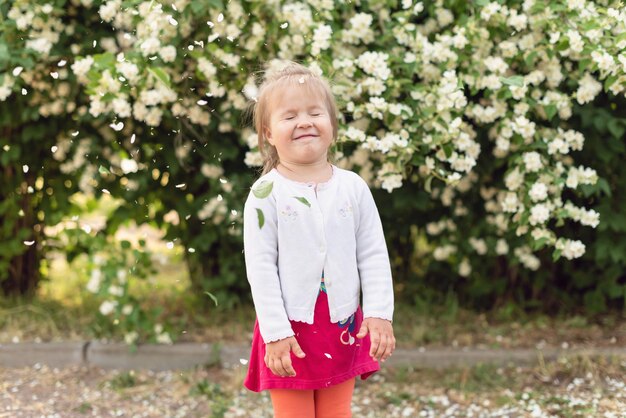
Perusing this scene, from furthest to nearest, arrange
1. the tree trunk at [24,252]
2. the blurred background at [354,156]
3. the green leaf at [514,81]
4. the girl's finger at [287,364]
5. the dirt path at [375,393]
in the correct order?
the tree trunk at [24,252], the dirt path at [375,393], the blurred background at [354,156], the green leaf at [514,81], the girl's finger at [287,364]

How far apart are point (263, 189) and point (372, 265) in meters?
0.35

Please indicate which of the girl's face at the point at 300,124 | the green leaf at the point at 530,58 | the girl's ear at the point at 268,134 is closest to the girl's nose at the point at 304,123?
the girl's face at the point at 300,124

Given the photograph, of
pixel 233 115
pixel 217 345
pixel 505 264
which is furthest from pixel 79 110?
pixel 505 264

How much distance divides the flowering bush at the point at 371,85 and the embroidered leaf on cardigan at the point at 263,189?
82 centimetres

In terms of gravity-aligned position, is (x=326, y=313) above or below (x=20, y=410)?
above

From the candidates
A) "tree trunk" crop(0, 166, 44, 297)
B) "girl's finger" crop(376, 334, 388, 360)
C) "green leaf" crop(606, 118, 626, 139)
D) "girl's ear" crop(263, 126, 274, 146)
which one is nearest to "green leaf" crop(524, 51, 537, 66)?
"green leaf" crop(606, 118, 626, 139)

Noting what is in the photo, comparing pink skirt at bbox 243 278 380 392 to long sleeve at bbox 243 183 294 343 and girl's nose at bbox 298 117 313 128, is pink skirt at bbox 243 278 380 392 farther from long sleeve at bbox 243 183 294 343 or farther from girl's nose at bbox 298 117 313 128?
girl's nose at bbox 298 117 313 128

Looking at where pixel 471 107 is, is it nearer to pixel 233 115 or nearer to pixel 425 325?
pixel 233 115

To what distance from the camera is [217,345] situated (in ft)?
11.4

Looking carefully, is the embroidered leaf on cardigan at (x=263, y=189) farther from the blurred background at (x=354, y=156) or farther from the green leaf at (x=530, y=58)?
the green leaf at (x=530, y=58)

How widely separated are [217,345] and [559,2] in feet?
6.50

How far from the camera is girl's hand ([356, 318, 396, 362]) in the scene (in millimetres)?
2000

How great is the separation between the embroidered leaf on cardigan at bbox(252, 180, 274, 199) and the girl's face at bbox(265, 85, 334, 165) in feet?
0.29

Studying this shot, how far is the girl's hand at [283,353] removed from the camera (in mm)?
1929
